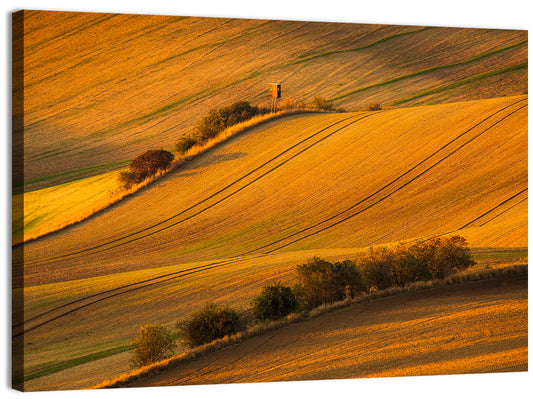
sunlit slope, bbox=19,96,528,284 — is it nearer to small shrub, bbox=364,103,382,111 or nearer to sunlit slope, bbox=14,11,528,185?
small shrub, bbox=364,103,382,111

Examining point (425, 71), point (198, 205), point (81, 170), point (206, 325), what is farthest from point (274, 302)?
point (425, 71)

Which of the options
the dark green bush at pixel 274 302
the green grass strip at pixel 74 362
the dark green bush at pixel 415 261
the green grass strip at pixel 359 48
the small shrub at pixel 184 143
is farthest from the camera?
the green grass strip at pixel 359 48

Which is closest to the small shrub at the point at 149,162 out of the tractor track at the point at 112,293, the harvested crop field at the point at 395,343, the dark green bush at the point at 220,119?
the dark green bush at the point at 220,119

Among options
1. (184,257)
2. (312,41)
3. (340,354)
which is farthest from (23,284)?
(312,41)

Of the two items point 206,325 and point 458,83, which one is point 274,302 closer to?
point 206,325

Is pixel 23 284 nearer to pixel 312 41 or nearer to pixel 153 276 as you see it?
pixel 153 276

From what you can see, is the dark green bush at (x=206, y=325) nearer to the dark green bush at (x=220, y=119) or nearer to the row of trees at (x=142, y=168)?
the row of trees at (x=142, y=168)
